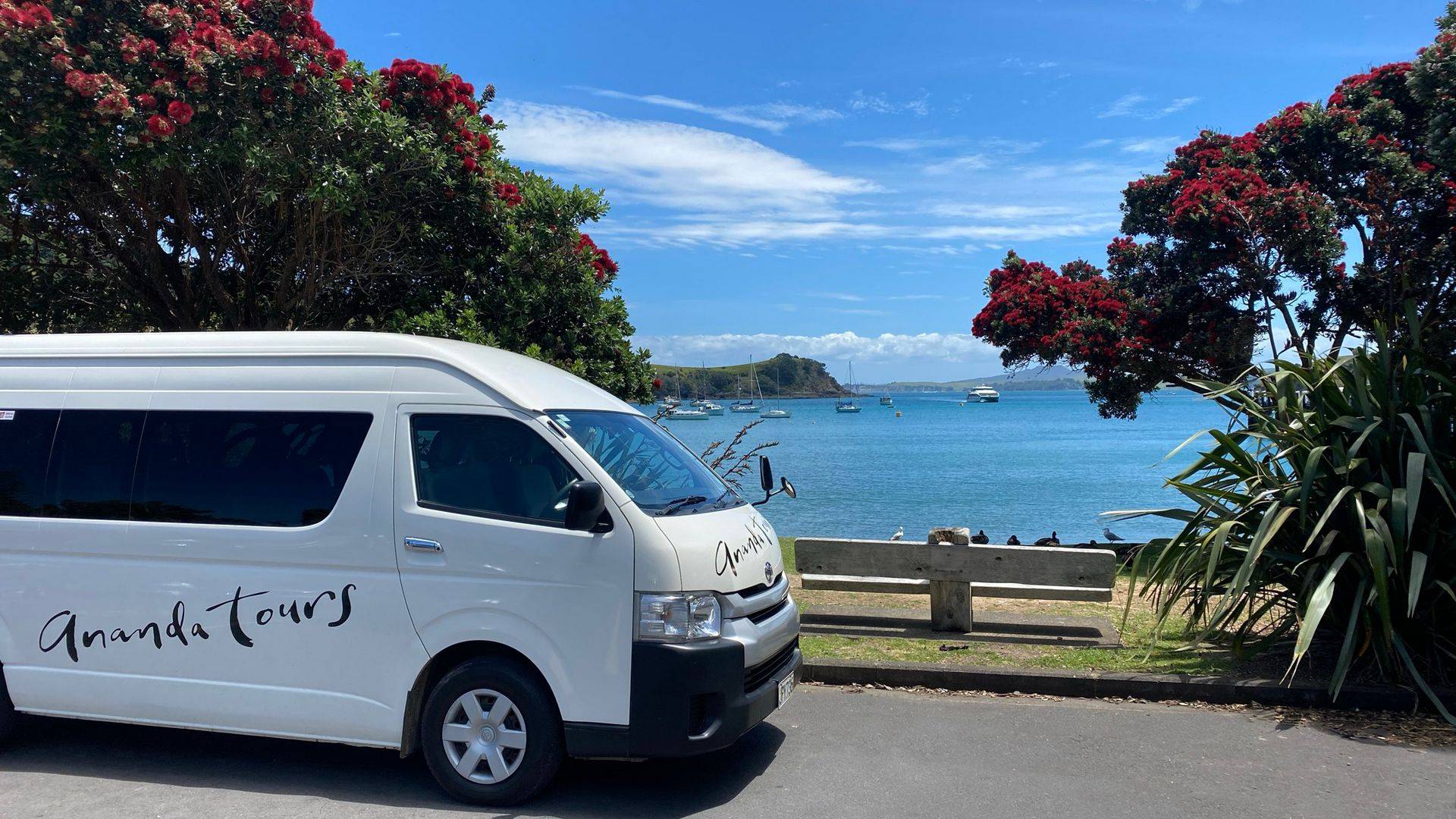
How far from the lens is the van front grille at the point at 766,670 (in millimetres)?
4930

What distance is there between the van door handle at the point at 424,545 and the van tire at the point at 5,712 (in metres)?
2.59

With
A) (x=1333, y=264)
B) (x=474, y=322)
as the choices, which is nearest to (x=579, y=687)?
(x=474, y=322)

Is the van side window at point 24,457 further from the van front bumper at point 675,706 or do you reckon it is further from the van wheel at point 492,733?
the van front bumper at point 675,706

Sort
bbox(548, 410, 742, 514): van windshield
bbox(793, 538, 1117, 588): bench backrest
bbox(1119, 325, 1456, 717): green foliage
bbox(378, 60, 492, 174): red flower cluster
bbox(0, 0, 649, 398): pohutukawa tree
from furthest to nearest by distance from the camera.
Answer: bbox(378, 60, 492, 174): red flower cluster < bbox(0, 0, 649, 398): pohutukawa tree < bbox(793, 538, 1117, 588): bench backrest < bbox(1119, 325, 1456, 717): green foliage < bbox(548, 410, 742, 514): van windshield

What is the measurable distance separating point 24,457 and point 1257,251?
14398mm

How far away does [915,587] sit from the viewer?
26.9ft

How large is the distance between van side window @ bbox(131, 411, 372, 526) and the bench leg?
4.80m

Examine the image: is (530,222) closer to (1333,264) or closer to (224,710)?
(224,710)

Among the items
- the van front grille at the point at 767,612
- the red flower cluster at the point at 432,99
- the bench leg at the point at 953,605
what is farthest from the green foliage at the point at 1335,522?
the red flower cluster at the point at 432,99

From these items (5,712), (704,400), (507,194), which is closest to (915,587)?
(5,712)

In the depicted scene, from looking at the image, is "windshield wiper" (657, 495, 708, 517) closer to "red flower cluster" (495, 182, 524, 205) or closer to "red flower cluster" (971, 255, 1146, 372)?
"red flower cluster" (495, 182, 524, 205)

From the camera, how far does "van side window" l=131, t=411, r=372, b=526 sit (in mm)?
5137

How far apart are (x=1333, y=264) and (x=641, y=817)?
1309 centimetres

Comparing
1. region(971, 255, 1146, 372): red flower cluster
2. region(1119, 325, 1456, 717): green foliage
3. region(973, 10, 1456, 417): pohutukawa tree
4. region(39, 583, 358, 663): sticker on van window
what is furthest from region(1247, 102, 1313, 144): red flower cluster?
region(39, 583, 358, 663): sticker on van window
